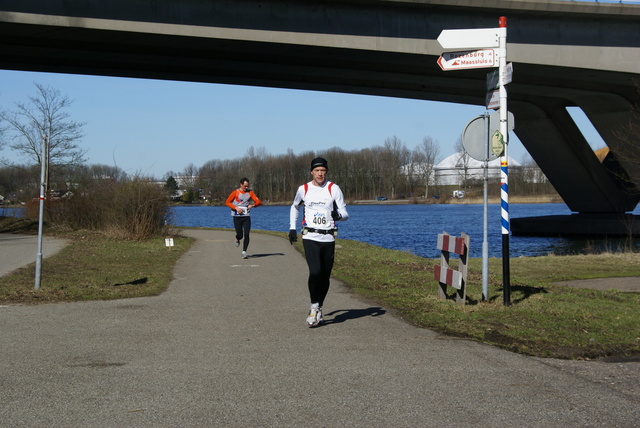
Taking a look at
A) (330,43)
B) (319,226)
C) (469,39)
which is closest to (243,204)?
(330,43)

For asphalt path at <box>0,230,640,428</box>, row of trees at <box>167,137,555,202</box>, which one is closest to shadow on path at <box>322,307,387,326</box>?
asphalt path at <box>0,230,640,428</box>

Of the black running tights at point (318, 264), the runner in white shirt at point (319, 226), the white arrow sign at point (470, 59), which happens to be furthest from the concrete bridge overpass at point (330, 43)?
the black running tights at point (318, 264)

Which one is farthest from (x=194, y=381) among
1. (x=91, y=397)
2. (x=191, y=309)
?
(x=191, y=309)

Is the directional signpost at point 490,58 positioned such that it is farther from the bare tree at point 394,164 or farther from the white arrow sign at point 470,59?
the bare tree at point 394,164

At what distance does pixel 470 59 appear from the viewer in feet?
32.1

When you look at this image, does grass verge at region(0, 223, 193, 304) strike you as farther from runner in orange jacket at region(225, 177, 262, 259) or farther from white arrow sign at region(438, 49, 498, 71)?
white arrow sign at region(438, 49, 498, 71)

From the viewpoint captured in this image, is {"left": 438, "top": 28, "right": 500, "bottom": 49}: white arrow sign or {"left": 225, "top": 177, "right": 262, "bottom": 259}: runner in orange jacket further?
{"left": 225, "top": 177, "right": 262, "bottom": 259}: runner in orange jacket

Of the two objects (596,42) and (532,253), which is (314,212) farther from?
(532,253)

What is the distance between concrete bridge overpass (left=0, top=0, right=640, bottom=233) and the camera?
20781mm

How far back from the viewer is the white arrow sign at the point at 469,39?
9.58 meters

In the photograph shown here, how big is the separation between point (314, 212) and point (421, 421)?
13.6 ft

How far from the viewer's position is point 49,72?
27.5 meters

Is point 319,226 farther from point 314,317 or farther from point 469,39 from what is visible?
point 469,39

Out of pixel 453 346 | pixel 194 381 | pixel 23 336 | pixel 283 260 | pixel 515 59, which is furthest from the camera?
pixel 515 59
